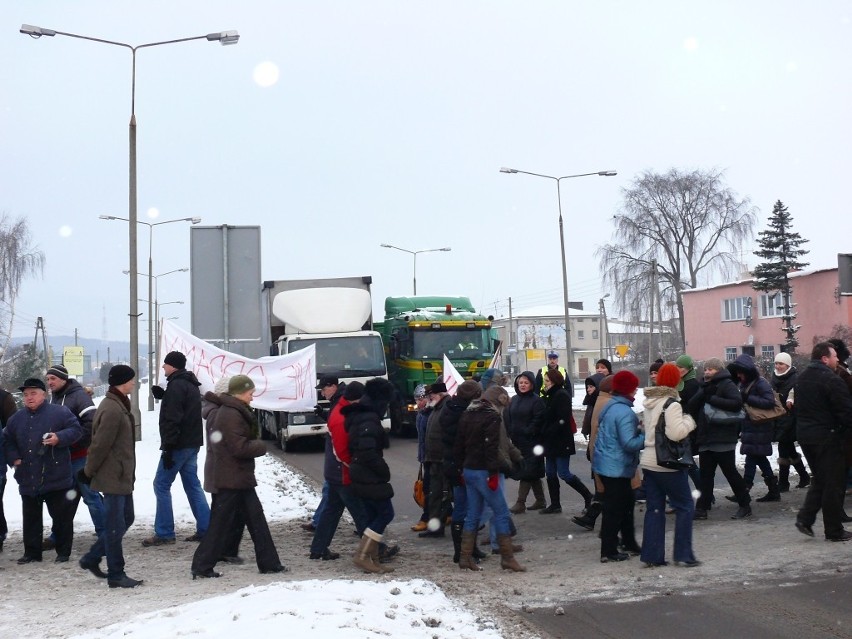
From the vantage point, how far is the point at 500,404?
9914 mm

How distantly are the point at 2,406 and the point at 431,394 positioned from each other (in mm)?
4328

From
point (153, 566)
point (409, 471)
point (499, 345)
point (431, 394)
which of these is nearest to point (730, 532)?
point (431, 394)

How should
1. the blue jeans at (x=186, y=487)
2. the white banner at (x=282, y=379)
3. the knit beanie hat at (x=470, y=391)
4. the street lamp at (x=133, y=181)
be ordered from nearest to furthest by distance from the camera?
1. the knit beanie hat at (x=470, y=391)
2. the blue jeans at (x=186, y=487)
3. the white banner at (x=282, y=379)
4. the street lamp at (x=133, y=181)

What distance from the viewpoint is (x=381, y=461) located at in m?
8.58

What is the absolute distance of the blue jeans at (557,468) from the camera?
1130 centimetres

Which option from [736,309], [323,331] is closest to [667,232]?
[736,309]

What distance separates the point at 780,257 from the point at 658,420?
4645 cm

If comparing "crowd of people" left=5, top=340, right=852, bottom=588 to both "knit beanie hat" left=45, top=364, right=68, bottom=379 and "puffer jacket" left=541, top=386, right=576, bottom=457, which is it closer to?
"knit beanie hat" left=45, top=364, right=68, bottom=379

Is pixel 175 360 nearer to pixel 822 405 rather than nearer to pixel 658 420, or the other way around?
pixel 658 420

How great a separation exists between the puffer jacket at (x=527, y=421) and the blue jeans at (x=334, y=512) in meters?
2.76

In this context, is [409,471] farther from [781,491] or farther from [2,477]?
[2,477]

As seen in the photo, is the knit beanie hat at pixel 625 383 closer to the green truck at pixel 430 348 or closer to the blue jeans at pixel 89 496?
the blue jeans at pixel 89 496

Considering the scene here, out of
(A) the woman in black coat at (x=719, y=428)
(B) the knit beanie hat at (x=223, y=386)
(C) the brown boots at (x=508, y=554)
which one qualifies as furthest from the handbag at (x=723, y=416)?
(B) the knit beanie hat at (x=223, y=386)

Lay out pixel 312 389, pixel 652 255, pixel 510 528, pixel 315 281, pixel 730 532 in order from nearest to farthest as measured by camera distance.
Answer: pixel 510 528, pixel 730 532, pixel 312 389, pixel 315 281, pixel 652 255
